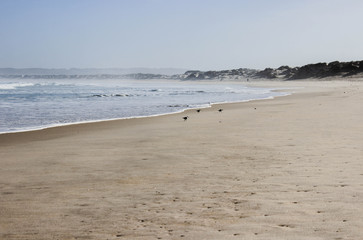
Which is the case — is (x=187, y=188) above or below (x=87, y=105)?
above

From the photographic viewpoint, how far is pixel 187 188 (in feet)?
19.4

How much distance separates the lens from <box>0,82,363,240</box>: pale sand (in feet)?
14.4

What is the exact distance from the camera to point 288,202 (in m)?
5.12

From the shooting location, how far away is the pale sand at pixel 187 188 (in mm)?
4375

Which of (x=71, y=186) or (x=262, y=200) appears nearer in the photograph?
(x=262, y=200)

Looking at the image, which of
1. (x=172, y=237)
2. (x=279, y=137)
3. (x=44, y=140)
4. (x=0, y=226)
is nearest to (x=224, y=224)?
(x=172, y=237)

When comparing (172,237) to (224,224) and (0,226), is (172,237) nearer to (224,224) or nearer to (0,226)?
(224,224)

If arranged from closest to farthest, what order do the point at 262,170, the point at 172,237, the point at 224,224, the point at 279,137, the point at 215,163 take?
the point at 172,237 < the point at 224,224 < the point at 262,170 < the point at 215,163 < the point at 279,137

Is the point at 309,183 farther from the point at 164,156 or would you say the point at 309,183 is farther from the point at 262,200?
the point at 164,156

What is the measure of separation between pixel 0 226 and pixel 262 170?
419 centimetres

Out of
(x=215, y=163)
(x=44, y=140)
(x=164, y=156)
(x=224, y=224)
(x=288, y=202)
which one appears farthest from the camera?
(x=44, y=140)

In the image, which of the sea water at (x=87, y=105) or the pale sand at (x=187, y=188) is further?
the sea water at (x=87, y=105)

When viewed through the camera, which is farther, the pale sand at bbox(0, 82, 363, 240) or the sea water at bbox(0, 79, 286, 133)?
the sea water at bbox(0, 79, 286, 133)

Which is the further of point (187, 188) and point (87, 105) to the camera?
point (87, 105)
